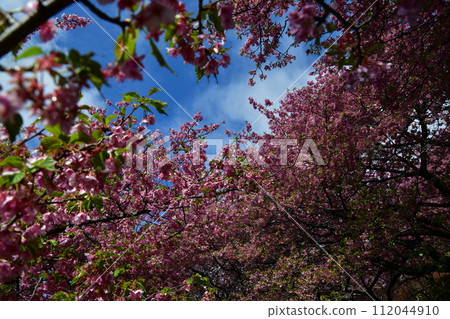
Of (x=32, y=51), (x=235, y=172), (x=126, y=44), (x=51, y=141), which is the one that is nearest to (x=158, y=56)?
(x=126, y=44)

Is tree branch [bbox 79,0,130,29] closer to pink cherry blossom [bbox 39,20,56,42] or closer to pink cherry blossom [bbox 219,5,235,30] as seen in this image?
pink cherry blossom [bbox 39,20,56,42]

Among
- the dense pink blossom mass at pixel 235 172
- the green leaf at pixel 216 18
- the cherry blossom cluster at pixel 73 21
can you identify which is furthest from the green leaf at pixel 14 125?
the cherry blossom cluster at pixel 73 21

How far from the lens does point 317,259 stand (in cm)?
831

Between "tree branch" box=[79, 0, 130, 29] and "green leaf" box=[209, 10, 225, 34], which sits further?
"green leaf" box=[209, 10, 225, 34]

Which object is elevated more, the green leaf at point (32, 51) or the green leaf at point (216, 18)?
the green leaf at point (216, 18)

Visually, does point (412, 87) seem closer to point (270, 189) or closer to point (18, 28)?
point (270, 189)

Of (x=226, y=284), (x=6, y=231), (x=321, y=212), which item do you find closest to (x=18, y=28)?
(x=6, y=231)

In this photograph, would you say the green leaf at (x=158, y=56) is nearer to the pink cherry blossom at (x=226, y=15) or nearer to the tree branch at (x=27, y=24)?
the tree branch at (x=27, y=24)

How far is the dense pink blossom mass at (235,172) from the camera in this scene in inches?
64.8

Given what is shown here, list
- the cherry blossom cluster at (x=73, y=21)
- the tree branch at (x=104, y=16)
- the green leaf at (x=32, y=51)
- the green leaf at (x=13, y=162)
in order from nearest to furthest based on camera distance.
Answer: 1. the green leaf at (x=32, y=51)
2. the tree branch at (x=104, y=16)
3. the green leaf at (x=13, y=162)
4. the cherry blossom cluster at (x=73, y=21)

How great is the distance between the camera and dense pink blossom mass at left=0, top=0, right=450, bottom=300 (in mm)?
1646

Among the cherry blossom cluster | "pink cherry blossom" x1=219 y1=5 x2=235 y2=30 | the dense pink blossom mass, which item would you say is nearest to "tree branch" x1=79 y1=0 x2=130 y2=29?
the dense pink blossom mass

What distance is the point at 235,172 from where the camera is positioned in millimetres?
5156

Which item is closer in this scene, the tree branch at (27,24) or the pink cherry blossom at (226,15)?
the tree branch at (27,24)
